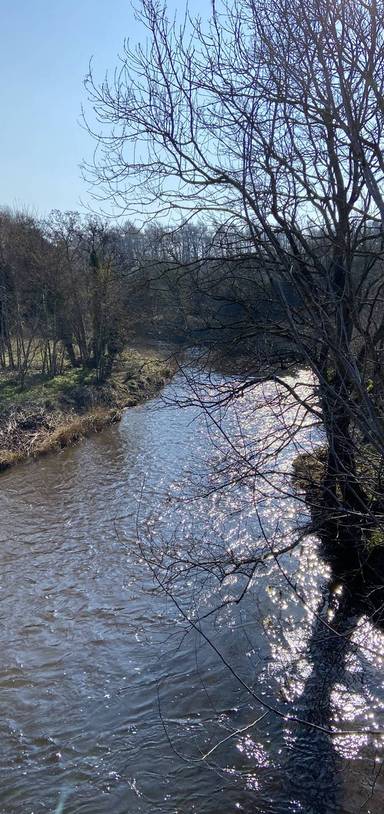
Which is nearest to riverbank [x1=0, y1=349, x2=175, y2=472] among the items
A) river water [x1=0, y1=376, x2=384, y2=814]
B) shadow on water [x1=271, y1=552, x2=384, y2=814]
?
river water [x1=0, y1=376, x2=384, y2=814]

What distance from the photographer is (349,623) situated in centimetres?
704

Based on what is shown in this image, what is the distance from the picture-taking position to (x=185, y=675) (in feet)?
20.7

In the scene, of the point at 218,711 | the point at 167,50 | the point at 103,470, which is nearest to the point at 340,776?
the point at 218,711

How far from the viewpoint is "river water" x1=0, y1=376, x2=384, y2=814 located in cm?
491

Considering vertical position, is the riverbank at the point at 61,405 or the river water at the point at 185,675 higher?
the riverbank at the point at 61,405

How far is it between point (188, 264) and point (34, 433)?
9.85m

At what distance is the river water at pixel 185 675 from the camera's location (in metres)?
4.91

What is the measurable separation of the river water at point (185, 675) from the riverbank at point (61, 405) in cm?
484

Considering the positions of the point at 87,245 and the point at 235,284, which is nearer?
the point at 235,284

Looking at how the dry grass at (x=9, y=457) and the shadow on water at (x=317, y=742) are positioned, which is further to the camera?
the dry grass at (x=9, y=457)

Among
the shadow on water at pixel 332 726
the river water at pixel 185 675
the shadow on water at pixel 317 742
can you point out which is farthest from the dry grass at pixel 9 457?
the shadow on water at pixel 317 742

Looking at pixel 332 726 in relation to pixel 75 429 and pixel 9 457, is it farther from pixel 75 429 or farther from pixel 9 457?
pixel 75 429

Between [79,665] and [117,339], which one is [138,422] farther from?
[79,665]

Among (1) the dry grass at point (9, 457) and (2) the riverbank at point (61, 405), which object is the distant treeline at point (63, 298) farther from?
(1) the dry grass at point (9, 457)
